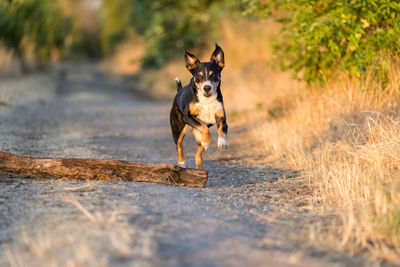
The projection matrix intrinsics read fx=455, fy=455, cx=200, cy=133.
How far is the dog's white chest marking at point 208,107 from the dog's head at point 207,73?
0.10 meters

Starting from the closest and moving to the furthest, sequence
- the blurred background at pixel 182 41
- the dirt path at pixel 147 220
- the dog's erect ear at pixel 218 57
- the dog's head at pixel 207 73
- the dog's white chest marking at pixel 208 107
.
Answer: the dirt path at pixel 147 220, the dog's head at pixel 207 73, the dog's white chest marking at pixel 208 107, the dog's erect ear at pixel 218 57, the blurred background at pixel 182 41

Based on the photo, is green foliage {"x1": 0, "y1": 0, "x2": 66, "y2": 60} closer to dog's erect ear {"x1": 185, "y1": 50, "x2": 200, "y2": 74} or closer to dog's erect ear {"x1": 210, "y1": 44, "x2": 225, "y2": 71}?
dog's erect ear {"x1": 185, "y1": 50, "x2": 200, "y2": 74}

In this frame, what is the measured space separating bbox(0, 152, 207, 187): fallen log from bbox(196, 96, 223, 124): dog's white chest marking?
1.05 m

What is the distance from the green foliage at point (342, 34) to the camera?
6.49m

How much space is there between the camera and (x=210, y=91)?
5.52 metres

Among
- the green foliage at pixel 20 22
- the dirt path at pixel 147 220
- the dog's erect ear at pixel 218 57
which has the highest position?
the green foliage at pixel 20 22

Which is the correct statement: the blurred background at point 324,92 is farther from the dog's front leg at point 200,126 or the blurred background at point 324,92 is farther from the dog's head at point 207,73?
the dog's head at point 207,73

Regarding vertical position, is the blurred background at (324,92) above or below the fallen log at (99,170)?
above

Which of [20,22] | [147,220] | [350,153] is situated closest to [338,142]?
[350,153]

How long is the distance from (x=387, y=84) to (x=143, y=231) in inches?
192

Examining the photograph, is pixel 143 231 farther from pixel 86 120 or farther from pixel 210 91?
pixel 86 120

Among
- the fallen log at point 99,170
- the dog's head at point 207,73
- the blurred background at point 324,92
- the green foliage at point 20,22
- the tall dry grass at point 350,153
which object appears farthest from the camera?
the green foliage at point 20,22

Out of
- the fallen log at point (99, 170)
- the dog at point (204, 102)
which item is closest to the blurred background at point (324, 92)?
the dog at point (204, 102)

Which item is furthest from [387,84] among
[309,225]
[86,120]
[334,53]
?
[86,120]
